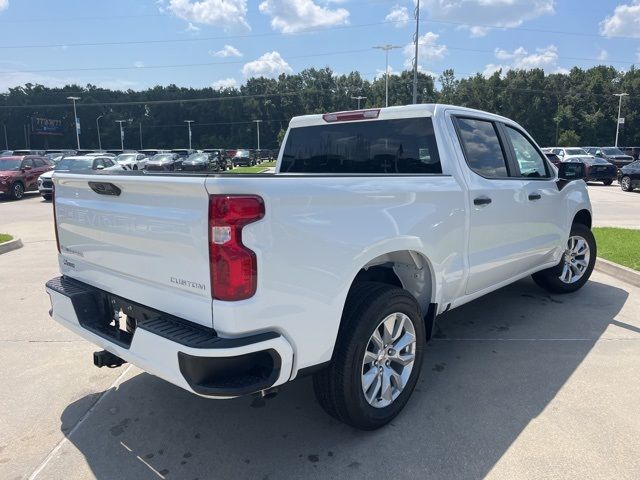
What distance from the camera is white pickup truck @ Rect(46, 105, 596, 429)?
2.24 m

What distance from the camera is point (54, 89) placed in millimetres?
112812

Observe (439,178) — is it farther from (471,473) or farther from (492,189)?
(471,473)

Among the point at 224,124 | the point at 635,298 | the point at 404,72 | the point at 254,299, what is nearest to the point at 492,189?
the point at 254,299

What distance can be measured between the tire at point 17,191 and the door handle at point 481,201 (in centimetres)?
2014

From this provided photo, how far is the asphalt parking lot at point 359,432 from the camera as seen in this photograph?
2.71 metres

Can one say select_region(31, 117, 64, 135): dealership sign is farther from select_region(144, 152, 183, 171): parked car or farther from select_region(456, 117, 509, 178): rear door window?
select_region(456, 117, 509, 178): rear door window

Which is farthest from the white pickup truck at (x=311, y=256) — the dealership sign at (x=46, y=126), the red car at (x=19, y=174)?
the dealership sign at (x=46, y=126)

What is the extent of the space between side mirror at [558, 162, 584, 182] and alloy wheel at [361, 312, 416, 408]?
121 inches

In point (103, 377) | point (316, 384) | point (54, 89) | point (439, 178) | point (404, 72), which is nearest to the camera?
point (316, 384)

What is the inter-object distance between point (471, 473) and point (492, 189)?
2.17 m

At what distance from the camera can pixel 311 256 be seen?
7.99ft

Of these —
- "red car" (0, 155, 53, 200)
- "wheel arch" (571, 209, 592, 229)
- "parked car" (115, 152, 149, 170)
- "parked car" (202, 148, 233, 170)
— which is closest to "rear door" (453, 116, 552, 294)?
"wheel arch" (571, 209, 592, 229)

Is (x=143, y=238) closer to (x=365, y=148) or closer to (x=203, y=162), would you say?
(x=365, y=148)

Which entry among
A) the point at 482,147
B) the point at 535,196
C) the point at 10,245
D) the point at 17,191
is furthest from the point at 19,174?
the point at 535,196
